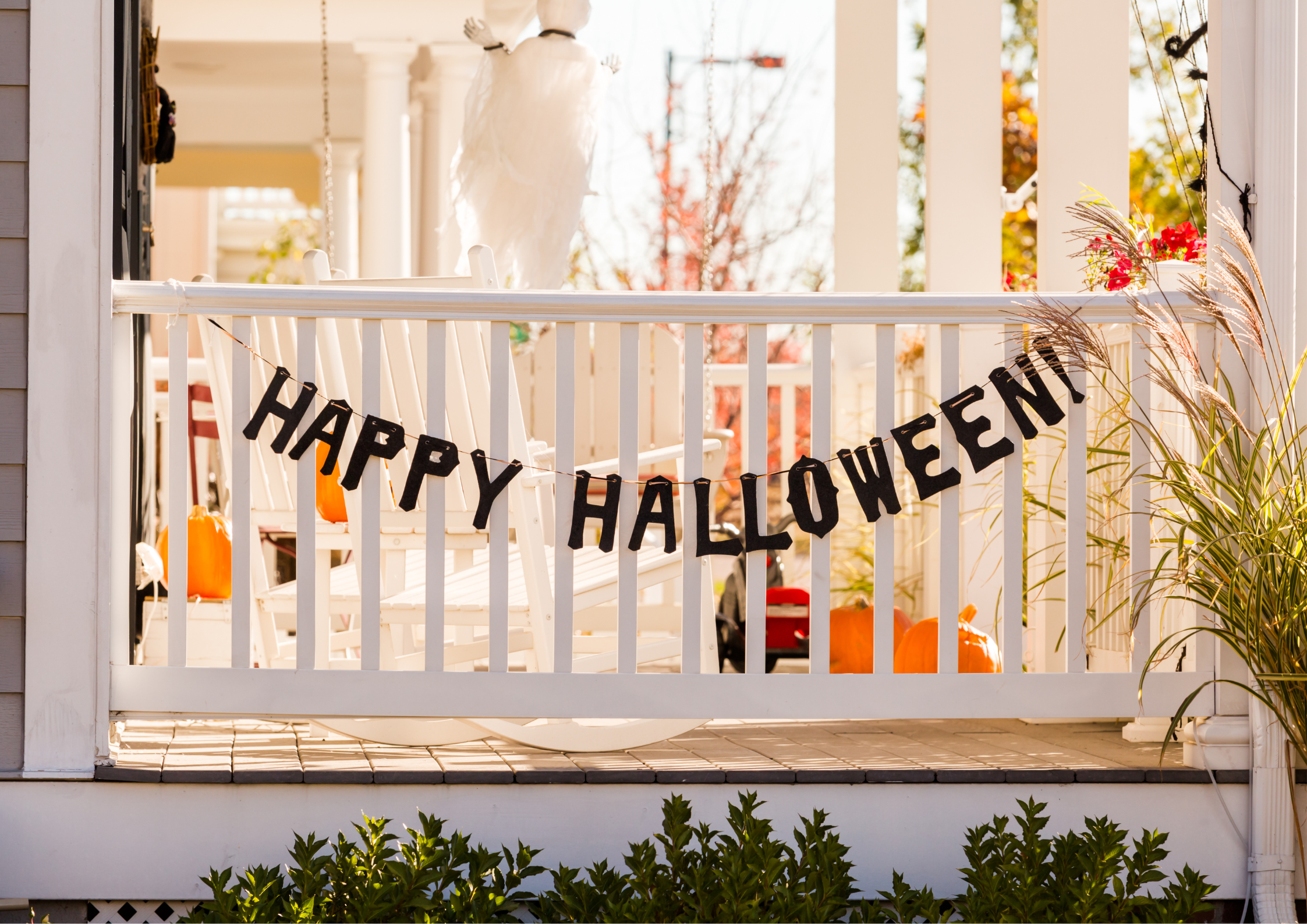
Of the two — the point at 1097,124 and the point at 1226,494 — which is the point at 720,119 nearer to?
the point at 1097,124

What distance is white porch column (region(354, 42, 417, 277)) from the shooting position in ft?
18.6

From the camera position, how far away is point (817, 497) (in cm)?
242

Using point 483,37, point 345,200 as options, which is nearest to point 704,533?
point 483,37

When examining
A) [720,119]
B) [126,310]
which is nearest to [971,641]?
[126,310]

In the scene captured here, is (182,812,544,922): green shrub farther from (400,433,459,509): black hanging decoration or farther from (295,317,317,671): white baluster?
(400,433,459,509): black hanging decoration

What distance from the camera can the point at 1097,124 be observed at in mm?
3326

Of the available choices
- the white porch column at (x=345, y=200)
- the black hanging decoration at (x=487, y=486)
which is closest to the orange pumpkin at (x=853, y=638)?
the black hanging decoration at (x=487, y=486)

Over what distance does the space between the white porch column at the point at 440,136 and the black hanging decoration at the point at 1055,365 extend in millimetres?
2525

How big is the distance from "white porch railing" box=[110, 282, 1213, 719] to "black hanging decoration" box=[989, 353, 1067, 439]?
0.03 m

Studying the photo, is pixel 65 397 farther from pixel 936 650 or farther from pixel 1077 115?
pixel 1077 115

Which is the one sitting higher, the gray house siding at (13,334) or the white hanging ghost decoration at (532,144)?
the white hanging ghost decoration at (532,144)

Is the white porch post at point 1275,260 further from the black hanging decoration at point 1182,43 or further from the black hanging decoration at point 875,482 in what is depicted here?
the black hanging decoration at point 875,482

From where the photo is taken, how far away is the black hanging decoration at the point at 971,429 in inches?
94.0

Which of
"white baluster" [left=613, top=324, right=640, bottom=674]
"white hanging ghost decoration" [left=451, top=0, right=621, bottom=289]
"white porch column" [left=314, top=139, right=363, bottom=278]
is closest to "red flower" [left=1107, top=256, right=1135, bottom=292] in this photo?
"white baluster" [left=613, top=324, right=640, bottom=674]
